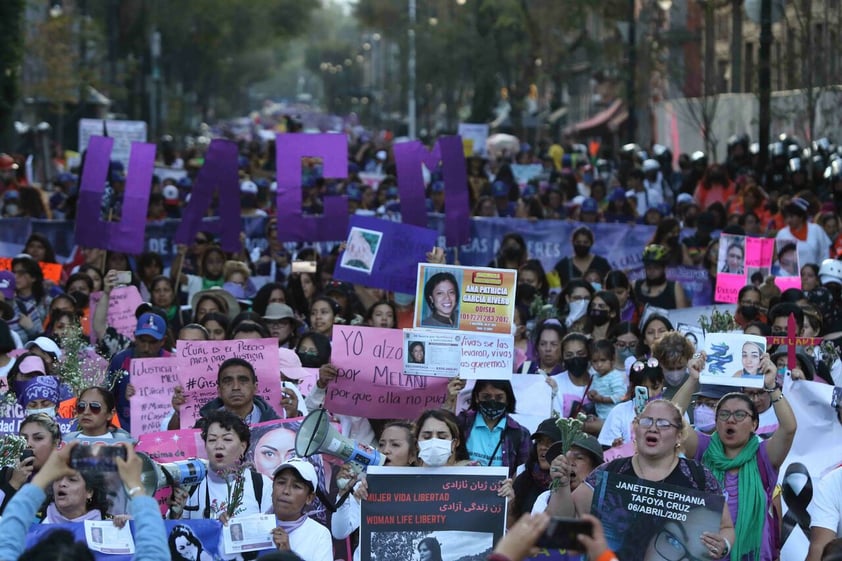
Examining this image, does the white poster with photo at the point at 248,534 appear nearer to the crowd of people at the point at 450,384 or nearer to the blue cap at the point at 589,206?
the crowd of people at the point at 450,384

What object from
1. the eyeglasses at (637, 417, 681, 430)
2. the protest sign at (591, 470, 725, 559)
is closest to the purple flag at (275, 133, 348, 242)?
the eyeglasses at (637, 417, 681, 430)

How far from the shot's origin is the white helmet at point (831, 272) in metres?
12.3

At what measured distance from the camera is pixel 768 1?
2005cm

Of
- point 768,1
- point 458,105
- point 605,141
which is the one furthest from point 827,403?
point 458,105

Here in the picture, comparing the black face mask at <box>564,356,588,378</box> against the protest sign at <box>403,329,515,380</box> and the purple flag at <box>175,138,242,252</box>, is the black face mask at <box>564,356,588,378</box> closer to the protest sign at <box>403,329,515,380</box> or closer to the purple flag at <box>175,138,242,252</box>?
the protest sign at <box>403,329,515,380</box>

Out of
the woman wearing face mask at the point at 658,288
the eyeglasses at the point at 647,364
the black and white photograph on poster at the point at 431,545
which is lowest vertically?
the black and white photograph on poster at the point at 431,545

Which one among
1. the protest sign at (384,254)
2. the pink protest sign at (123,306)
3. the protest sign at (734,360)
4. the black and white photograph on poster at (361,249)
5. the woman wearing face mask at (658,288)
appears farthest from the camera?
the woman wearing face mask at (658,288)

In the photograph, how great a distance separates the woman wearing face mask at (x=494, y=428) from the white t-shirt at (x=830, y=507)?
66.9 inches

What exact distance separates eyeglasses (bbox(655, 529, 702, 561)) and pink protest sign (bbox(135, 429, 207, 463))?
2.42 metres

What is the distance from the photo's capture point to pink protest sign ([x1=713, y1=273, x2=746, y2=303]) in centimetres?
1318

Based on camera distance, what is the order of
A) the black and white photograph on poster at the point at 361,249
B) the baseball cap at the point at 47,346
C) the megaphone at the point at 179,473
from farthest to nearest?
the black and white photograph on poster at the point at 361,249 < the baseball cap at the point at 47,346 < the megaphone at the point at 179,473

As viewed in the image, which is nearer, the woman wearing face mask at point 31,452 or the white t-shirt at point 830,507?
the white t-shirt at point 830,507

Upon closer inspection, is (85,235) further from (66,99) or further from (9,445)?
(66,99)

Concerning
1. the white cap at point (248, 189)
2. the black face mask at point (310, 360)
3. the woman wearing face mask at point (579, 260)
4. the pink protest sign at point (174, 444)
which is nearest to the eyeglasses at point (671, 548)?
the pink protest sign at point (174, 444)
